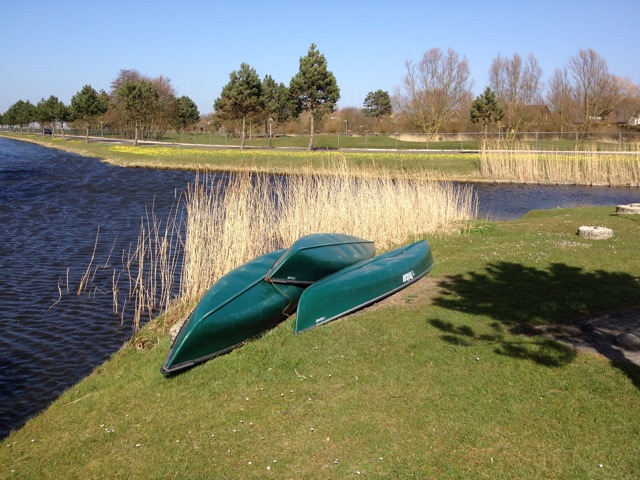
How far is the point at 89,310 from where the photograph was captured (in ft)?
33.2

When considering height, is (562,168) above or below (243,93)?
below

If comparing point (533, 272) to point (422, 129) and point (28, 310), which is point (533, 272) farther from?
point (422, 129)

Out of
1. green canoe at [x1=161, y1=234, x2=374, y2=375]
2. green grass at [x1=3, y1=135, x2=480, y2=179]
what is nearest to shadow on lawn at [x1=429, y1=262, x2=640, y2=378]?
green canoe at [x1=161, y1=234, x2=374, y2=375]

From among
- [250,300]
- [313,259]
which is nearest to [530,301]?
[313,259]

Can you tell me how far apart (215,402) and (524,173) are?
26.3 metres

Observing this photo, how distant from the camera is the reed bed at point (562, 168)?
91.6 feet

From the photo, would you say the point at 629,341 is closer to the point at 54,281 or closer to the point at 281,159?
the point at 54,281

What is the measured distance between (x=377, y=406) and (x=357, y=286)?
9.58 ft

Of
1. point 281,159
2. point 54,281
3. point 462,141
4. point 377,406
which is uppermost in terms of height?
point 462,141

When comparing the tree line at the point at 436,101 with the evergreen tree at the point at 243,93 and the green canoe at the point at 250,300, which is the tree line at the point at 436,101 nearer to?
the evergreen tree at the point at 243,93

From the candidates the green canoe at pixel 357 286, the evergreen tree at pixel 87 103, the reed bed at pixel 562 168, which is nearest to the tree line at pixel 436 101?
the evergreen tree at pixel 87 103

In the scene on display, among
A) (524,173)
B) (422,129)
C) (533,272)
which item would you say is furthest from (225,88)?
(533,272)

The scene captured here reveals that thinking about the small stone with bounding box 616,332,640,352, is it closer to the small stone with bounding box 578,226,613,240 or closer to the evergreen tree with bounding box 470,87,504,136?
the small stone with bounding box 578,226,613,240

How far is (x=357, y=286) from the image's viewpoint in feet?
26.7
